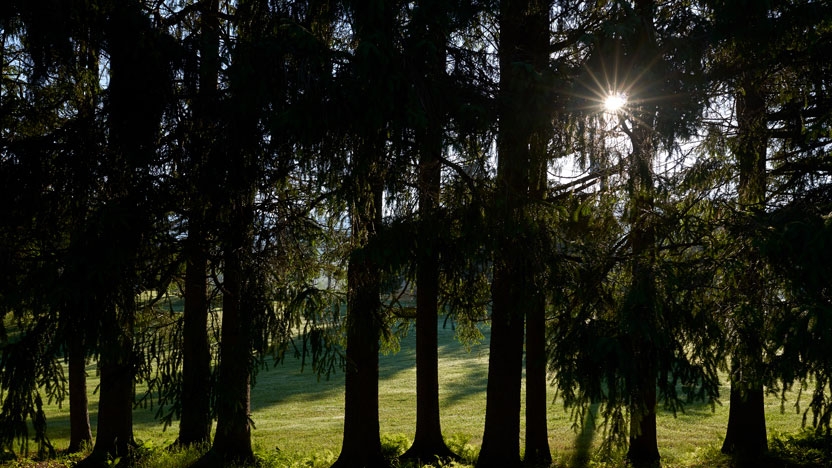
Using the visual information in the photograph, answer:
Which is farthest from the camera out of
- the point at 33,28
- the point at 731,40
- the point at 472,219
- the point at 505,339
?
the point at 505,339

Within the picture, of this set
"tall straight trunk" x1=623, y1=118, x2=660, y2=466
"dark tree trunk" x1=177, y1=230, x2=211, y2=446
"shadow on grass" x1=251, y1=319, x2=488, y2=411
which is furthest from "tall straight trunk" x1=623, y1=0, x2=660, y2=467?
"shadow on grass" x1=251, y1=319, x2=488, y2=411

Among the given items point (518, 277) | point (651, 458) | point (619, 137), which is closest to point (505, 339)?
point (518, 277)

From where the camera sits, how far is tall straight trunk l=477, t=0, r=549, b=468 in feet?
21.0

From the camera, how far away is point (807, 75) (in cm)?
704

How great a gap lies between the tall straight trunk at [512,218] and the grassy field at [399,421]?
1.59 metres

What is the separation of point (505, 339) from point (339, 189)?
3473 millimetres

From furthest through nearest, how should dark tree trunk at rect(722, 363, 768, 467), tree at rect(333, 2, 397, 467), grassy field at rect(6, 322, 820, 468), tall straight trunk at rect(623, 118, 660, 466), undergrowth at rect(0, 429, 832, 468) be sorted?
grassy field at rect(6, 322, 820, 468), dark tree trunk at rect(722, 363, 768, 467), undergrowth at rect(0, 429, 832, 468), tall straight trunk at rect(623, 118, 660, 466), tree at rect(333, 2, 397, 467)

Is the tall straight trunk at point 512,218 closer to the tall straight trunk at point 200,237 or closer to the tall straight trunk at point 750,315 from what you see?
the tall straight trunk at point 750,315

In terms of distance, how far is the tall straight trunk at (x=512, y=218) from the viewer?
21.0 feet

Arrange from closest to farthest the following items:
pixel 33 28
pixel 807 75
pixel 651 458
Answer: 1. pixel 33 28
2. pixel 807 75
3. pixel 651 458

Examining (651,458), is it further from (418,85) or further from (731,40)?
(418,85)

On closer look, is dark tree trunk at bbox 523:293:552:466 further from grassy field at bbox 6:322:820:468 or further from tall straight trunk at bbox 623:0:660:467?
tall straight trunk at bbox 623:0:660:467

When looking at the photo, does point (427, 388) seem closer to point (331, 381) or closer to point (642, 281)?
point (642, 281)

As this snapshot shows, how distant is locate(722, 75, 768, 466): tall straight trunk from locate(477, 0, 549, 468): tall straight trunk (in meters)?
2.16
